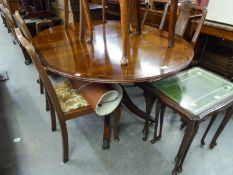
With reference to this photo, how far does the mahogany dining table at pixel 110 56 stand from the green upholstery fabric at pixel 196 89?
0.69 feet

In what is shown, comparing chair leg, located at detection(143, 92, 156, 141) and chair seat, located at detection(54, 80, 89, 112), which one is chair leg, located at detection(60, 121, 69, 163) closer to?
chair seat, located at detection(54, 80, 89, 112)

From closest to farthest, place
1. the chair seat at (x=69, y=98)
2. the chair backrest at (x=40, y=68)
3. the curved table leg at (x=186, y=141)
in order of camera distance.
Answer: the chair backrest at (x=40, y=68)
the curved table leg at (x=186, y=141)
the chair seat at (x=69, y=98)

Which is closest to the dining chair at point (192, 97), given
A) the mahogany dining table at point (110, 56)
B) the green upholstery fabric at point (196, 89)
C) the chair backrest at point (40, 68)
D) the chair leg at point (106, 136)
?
the green upholstery fabric at point (196, 89)

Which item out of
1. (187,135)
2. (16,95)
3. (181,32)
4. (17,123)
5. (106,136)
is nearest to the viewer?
(187,135)

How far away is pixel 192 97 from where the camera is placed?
49.7 inches

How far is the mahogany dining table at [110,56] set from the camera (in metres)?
1.07

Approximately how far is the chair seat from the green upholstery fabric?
53 cm

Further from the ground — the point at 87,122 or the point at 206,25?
the point at 206,25

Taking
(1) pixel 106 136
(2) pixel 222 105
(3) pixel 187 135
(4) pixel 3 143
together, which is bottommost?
(4) pixel 3 143

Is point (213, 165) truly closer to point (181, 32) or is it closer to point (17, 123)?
point (181, 32)

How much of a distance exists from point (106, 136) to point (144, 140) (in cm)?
34

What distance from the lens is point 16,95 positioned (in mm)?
2260

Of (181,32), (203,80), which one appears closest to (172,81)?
(203,80)

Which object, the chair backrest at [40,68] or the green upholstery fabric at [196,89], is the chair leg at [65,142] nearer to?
the chair backrest at [40,68]
